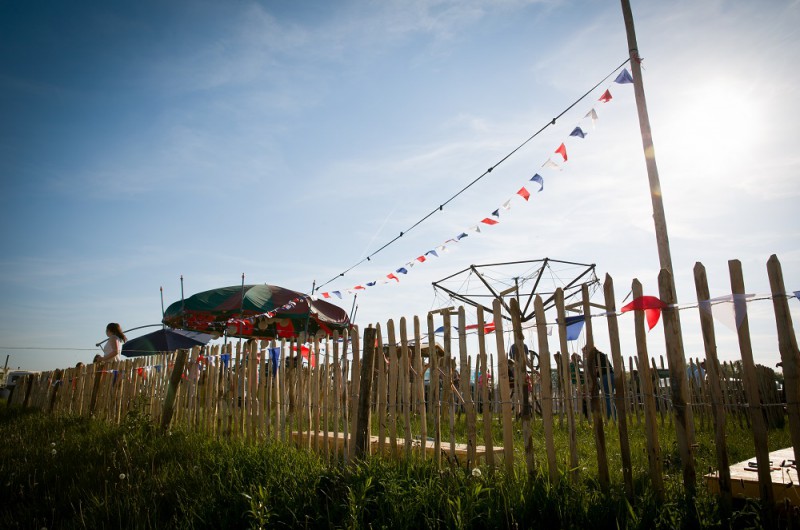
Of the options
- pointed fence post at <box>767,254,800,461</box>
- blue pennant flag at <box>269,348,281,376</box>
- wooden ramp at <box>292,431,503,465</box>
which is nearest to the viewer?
pointed fence post at <box>767,254,800,461</box>

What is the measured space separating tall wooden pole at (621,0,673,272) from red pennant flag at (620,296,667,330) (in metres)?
1.50

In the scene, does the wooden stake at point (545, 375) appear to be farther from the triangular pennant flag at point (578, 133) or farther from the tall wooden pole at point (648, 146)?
the triangular pennant flag at point (578, 133)

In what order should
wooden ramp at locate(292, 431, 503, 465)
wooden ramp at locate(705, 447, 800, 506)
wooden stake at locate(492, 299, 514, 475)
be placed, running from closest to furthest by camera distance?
1. wooden ramp at locate(705, 447, 800, 506)
2. wooden stake at locate(492, 299, 514, 475)
3. wooden ramp at locate(292, 431, 503, 465)

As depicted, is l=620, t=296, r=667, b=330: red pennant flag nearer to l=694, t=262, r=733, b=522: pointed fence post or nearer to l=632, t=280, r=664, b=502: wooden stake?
l=632, t=280, r=664, b=502: wooden stake

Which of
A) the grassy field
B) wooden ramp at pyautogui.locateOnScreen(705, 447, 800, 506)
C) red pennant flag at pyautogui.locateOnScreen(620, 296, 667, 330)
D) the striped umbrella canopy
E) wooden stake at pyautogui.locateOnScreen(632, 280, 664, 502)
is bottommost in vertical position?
the grassy field

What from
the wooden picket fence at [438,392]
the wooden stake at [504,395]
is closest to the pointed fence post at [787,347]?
the wooden picket fence at [438,392]

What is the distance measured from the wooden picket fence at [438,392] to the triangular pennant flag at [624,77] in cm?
250

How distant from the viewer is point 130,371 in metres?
8.57

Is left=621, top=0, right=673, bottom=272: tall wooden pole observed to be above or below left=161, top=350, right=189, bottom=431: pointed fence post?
above

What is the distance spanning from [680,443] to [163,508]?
139 inches

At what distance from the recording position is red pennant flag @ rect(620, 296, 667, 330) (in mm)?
3006

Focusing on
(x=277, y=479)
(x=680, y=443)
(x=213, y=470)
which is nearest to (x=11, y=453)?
(x=213, y=470)

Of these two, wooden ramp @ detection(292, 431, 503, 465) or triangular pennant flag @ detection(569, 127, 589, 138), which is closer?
wooden ramp @ detection(292, 431, 503, 465)

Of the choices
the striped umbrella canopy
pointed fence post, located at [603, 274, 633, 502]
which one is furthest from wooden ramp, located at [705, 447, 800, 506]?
the striped umbrella canopy
